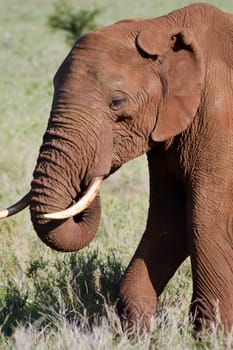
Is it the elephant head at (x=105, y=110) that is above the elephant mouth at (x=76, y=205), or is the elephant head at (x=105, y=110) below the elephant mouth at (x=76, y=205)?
above

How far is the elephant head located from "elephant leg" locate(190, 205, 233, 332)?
0.51 m

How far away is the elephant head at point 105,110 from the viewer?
17.5 ft

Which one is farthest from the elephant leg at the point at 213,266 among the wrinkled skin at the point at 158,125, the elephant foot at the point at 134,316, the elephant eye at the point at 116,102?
the elephant eye at the point at 116,102

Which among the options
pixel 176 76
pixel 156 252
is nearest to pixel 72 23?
pixel 156 252

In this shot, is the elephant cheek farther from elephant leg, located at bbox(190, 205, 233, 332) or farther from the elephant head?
elephant leg, located at bbox(190, 205, 233, 332)

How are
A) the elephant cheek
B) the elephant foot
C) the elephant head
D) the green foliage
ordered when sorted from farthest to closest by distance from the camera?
the green foliage, the elephant foot, the elephant cheek, the elephant head

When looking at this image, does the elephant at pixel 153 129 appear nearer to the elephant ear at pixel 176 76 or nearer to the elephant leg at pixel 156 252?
the elephant ear at pixel 176 76

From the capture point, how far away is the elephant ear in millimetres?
5578

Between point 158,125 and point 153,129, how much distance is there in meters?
0.04

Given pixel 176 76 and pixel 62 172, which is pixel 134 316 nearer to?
pixel 62 172

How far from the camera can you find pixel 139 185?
38.6 ft

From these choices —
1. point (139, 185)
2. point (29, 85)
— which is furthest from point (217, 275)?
point (29, 85)

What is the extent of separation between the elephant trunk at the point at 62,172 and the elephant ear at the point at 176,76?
1.12 feet

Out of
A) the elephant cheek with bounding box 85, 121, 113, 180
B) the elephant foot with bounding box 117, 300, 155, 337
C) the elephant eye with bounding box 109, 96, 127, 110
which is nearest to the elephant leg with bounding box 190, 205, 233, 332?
the elephant foot with bounding box 117, 300, 155, 337
